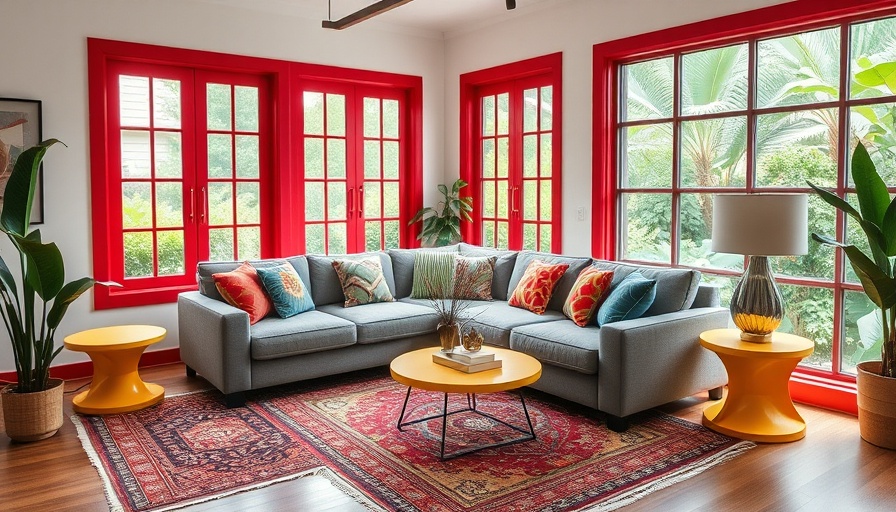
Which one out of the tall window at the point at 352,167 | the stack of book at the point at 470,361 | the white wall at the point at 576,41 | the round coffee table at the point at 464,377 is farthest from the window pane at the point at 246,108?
the stack of book at the point at 470,361

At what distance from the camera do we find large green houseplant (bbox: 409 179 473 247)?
259 inches

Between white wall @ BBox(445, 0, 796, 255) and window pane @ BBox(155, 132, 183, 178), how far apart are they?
106 inches

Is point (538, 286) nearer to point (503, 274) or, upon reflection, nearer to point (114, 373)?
point (503, 274)

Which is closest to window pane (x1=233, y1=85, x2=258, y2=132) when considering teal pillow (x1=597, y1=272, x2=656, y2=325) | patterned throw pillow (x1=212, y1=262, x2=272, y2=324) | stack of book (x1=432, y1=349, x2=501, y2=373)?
patterned throw pillow (x1=212, y1=262, x2=272, y2=324)

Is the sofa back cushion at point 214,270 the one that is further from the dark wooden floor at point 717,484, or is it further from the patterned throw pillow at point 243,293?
the dark wooden floor at point 717,484

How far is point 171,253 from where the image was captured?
18.1ft

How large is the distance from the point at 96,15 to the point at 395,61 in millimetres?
2484

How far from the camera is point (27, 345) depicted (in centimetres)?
374

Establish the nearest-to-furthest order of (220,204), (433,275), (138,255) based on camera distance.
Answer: (138,255) < (433,275) < (220,204)

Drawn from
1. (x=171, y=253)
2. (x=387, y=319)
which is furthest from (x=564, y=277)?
(x=171, y=253)

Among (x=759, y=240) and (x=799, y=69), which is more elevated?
(x=799, y=69)

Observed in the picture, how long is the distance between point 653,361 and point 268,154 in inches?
142

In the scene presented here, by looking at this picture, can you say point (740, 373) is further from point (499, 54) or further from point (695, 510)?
point (499, 54)

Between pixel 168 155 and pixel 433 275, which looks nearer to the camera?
pixel 168 155
